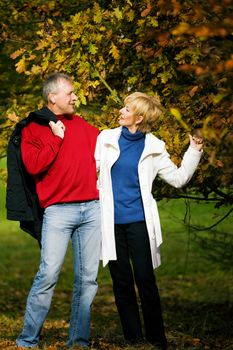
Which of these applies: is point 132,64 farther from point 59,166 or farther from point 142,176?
point 59,166

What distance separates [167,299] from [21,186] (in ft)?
38.2

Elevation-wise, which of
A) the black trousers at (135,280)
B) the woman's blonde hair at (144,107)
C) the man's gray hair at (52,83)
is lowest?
the black trousers at (135,280)

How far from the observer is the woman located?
6359mm

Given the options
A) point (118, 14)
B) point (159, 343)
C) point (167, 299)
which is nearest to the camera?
point (159, 343)

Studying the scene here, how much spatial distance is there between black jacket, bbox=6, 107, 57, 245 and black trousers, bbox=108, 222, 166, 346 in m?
0.58

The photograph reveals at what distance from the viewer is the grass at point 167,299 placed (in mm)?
8273

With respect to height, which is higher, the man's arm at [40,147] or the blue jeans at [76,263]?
the man's arm at [40,147]

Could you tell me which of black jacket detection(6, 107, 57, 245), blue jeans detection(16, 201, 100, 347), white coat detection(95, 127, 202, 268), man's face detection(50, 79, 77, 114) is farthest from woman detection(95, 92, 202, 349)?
black jacket detection(6, 107, 57, 245)

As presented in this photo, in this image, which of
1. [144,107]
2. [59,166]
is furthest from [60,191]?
[144,107]

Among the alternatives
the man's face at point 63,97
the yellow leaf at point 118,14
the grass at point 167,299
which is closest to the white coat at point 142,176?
the man's face at point 63,97

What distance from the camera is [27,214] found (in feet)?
20.8

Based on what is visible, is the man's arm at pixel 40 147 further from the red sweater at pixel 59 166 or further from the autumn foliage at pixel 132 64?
the autumn foliage at pixel 132 64

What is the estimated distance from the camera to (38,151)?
618 cm

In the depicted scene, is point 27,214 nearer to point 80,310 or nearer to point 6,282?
point 80,310
